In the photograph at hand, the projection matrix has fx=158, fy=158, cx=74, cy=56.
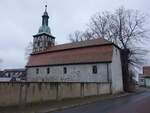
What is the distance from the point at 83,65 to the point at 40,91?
13.4 meters

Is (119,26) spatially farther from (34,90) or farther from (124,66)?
(34,90)

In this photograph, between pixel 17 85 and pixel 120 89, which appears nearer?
pixel 17 85

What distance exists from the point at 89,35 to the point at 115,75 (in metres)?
16.3

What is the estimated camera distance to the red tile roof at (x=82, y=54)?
2419cm

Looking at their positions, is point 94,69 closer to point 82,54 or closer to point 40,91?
point 82,54

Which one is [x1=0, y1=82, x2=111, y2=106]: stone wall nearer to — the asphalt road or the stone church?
the asphalt road

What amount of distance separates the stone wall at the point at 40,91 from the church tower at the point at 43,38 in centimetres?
3042

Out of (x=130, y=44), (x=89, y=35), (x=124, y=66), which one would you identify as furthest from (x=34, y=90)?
(x=89, y=35)

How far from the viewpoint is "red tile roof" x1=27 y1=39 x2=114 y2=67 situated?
2419 centimetres

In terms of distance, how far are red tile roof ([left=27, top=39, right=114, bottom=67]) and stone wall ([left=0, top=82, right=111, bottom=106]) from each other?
646 centimetres

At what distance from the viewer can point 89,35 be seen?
38.3m

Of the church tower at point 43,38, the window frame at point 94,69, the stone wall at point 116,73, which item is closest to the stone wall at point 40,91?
the window frame at point 94,69

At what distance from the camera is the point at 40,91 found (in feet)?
40.8

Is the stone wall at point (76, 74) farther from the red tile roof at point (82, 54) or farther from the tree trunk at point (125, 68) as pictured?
the tree trunk at point (125, 68)
